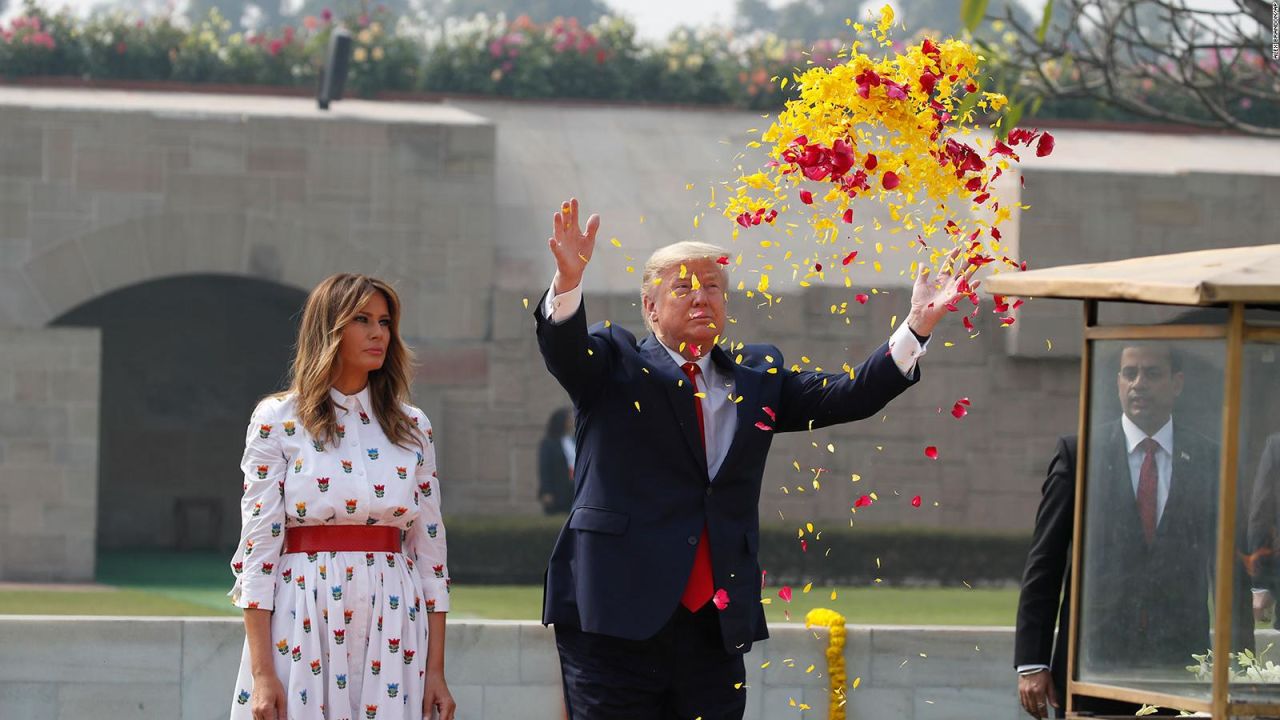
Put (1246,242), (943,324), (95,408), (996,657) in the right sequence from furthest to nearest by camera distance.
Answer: (1246,242), (943,324), (95,408), (996,657)

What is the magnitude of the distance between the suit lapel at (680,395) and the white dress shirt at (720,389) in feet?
0.10

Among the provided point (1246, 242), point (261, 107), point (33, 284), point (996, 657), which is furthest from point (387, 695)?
point (1246, 242)

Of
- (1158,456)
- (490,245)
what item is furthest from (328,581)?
(490,245)

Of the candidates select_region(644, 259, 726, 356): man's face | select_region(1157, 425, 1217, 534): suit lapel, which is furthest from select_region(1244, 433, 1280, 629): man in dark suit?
select_region(644, 259, 726, 356): man's face

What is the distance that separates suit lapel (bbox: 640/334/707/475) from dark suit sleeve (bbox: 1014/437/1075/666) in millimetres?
1094

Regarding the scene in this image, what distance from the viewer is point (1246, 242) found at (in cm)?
1680

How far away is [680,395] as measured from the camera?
204 inches

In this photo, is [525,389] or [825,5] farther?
[825,5]

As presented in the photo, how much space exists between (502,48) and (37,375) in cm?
617

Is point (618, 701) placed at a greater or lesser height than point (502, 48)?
lesser

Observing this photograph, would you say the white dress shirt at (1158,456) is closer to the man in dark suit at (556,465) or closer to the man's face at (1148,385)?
the man's face at (1148,385)

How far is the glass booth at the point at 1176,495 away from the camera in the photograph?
15.9 ft

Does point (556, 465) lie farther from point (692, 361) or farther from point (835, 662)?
point (692, 361)

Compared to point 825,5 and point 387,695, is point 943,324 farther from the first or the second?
point 825,5
